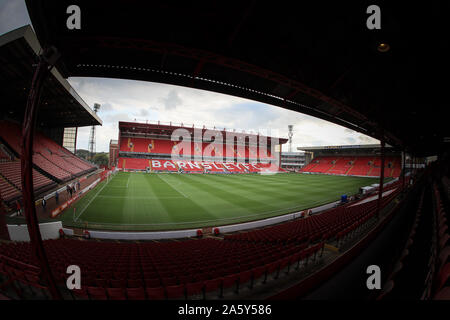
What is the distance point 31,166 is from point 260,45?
16.7 ft

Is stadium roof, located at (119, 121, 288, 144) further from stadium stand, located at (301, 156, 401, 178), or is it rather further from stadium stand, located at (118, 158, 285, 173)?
stadium stand, located at (301, 156, 401, 178)

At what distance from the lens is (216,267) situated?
3.83 metres

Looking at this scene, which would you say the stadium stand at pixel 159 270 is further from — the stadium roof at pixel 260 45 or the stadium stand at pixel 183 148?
the stadium stand at pixel 183 148

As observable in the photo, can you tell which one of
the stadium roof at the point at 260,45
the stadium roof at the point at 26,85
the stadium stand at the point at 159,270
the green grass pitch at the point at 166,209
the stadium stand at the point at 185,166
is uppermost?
the stadium roof at the point at 26,85

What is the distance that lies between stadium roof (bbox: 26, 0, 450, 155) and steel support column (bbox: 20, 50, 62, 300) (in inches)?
24.2

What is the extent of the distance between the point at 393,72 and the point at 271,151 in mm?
53956

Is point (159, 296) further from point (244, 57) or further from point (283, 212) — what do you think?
point (283, 212)

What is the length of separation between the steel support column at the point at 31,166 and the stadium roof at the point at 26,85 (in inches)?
224

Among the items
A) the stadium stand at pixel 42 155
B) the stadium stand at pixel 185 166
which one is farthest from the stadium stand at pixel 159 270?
the stadium stand at pixel 185 166

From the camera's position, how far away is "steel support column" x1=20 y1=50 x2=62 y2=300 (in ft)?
6.88

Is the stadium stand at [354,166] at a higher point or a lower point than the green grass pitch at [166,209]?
higher

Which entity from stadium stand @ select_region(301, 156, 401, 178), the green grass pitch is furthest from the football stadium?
stadium stand @ select_region(301, 156, 401, 178)

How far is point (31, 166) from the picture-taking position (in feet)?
6.98

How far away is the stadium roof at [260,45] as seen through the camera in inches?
126
